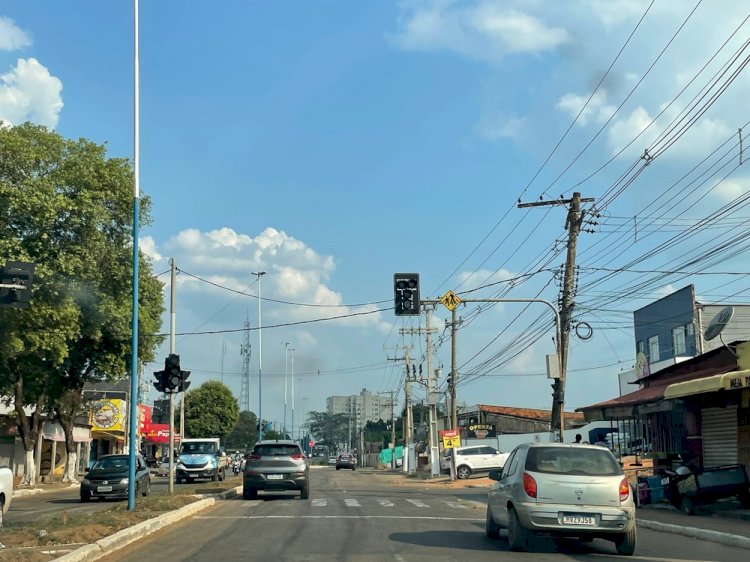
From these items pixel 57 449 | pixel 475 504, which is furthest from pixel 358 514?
pixel 57 449

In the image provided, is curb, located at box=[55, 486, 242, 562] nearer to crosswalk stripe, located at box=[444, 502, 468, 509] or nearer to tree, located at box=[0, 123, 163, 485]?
crosswalk stripe, located at box=[444, 502, 468, 509]

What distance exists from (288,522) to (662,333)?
32.8 m

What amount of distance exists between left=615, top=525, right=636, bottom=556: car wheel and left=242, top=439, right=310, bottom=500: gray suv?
1395 cm

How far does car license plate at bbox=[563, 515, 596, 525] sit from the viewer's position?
11.9 meters

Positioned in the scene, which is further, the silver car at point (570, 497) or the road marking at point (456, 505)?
the road marking at point (456, 505)

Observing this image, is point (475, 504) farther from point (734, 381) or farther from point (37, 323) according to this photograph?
point (37, 323)

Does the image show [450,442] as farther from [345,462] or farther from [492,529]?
[345,462]

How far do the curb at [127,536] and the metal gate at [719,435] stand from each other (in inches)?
552

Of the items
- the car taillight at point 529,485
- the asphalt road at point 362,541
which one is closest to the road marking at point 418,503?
the asphalt road at point 362,541

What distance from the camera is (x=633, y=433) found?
3909 cm

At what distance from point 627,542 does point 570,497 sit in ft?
3.90

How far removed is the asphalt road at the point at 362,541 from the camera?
12.1 m

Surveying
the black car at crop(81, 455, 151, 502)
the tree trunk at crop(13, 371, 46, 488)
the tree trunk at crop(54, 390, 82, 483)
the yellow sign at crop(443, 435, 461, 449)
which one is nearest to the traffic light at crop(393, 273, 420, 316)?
the black car at crop(81, 455, 151, 502)

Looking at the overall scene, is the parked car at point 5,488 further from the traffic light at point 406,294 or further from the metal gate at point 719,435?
the metal gate at point 719,435
